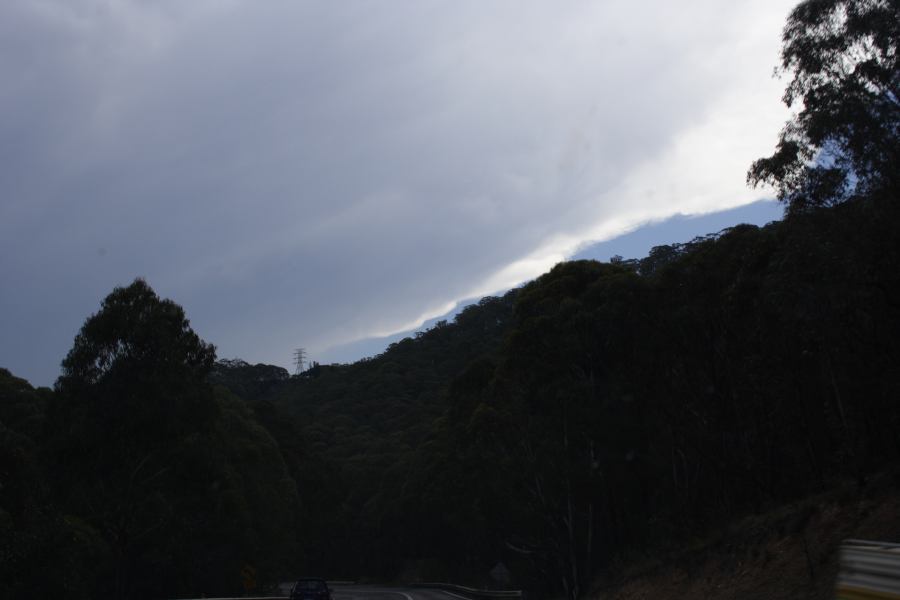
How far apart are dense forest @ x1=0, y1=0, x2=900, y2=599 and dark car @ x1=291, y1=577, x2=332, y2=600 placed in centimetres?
246

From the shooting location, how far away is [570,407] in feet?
106

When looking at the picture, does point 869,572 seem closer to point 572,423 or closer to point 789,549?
point 789,549

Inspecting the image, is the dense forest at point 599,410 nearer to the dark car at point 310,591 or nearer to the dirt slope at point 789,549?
the dirt slope at point 789,549

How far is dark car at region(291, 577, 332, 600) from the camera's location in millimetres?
34156

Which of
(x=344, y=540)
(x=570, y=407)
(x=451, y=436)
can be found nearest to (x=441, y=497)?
(x=451, y=436)

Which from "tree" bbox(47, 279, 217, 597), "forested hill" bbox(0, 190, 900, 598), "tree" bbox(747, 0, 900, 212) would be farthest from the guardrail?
"tree" bbox(747, 0, 900, 212)

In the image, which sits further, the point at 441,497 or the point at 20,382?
the point at 441,497

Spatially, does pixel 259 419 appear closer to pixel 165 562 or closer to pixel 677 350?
pixel 165 562

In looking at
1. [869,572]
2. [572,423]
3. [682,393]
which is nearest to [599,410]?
[572,423]

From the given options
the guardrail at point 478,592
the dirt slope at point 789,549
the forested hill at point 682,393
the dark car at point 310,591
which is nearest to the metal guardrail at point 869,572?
the dirt slope at point 789,549

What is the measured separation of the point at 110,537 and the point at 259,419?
106 feet

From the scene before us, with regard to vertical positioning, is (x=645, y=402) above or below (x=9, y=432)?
below

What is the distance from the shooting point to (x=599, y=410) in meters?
31.9

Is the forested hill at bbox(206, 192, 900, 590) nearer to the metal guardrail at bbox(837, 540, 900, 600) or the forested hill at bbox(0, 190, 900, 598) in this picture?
the forested hill at bbox(0, 190, 900, 598)
